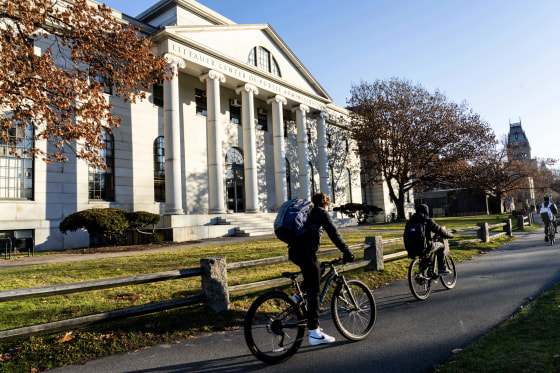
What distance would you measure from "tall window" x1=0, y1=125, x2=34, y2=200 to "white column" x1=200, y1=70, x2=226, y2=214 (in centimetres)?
891

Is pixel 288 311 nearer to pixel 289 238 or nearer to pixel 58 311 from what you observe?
pixel 289 238

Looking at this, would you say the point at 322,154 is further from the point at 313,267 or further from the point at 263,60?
the point at 313,267

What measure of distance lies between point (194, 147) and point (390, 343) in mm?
20421

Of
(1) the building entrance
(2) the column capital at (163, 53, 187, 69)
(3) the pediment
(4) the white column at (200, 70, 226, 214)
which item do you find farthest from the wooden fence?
(1) the building entrance

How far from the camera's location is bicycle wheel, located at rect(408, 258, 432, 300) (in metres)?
6.73

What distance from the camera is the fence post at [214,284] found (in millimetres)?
5828

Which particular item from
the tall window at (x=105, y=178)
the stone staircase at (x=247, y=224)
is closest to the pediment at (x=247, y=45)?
the tall window at (x=105, y=178)

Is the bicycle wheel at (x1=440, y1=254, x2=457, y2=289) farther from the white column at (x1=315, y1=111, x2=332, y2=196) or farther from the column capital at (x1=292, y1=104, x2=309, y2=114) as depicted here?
the column capital at (x1=292, y1=104, x2=309, y2=114)

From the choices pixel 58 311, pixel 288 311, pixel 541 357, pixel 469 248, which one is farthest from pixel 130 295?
pixel 469 248

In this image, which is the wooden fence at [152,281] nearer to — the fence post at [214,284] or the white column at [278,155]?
the fence post at [214,284]

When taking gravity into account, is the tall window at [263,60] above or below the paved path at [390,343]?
above

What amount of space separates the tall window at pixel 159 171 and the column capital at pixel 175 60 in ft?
14.9

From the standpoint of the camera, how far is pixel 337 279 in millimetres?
4629

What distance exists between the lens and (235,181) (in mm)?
26141
